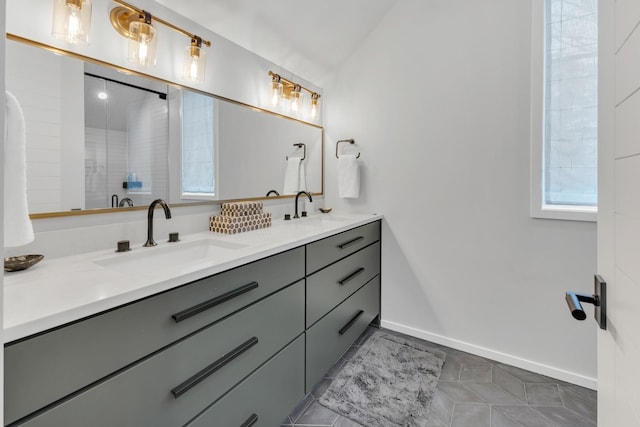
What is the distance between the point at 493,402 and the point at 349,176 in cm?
169

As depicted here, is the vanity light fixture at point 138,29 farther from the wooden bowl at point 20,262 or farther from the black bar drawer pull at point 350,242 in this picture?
the black bar drawer pull at point 350,242

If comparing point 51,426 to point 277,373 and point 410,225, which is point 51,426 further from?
point 410,225

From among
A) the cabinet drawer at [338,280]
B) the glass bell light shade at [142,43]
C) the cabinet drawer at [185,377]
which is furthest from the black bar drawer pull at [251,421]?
the glass bell light shade at [142,43]

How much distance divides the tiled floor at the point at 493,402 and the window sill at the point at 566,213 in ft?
3.24

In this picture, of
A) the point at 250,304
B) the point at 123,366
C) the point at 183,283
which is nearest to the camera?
the point at 123,366

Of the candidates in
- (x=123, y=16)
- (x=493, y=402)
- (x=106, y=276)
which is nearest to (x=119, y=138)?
(x=123, y=16)

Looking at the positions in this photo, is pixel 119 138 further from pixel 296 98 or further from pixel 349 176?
pixel 349 176

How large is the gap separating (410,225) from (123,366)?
6.41 ft

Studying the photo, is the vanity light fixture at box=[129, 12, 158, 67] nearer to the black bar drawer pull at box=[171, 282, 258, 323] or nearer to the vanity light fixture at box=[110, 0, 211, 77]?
the vanity light fixture at box=[110, 0, 211, 77]

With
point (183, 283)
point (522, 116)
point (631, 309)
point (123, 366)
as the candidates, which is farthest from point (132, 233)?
point (522, 116)

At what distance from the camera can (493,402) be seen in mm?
1640

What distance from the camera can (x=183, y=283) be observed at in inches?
36.4

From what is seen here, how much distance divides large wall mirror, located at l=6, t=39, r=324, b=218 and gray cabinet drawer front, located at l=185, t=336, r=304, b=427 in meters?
0.93

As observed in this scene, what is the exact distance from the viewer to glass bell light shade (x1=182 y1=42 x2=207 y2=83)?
1572 millimetres
